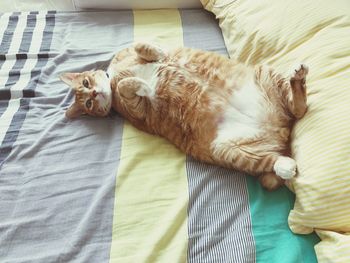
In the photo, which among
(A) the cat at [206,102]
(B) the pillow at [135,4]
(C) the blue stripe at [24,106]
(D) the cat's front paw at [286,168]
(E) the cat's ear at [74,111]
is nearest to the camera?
(D) the cat's front paw at [286,168]

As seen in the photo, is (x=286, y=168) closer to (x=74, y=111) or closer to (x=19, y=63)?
(x=74, y=111)

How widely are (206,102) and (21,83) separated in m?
0.83

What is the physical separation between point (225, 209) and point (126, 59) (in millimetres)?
834

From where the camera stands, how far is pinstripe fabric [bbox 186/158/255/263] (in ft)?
3.22

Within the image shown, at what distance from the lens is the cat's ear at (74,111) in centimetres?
140

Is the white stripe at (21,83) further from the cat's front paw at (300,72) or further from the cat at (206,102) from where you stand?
the cat's front paw at (300,72)

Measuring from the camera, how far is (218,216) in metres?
1.06

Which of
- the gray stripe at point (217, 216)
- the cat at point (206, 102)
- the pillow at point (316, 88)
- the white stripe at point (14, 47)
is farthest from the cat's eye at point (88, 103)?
the pillow at point (316, 88)

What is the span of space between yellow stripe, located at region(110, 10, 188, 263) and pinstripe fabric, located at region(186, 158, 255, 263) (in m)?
0.03

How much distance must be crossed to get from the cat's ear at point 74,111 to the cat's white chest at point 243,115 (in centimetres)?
58

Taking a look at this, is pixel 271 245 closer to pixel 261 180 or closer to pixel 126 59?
pixel 261 180

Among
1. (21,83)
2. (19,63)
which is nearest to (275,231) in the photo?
(21,83)

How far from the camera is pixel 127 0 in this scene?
1.89m

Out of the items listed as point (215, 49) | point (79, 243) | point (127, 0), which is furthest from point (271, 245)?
point (127, 0)
